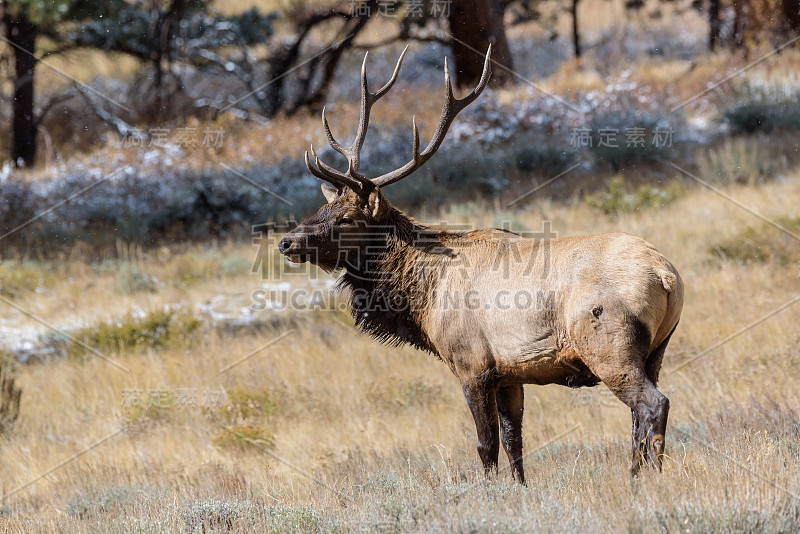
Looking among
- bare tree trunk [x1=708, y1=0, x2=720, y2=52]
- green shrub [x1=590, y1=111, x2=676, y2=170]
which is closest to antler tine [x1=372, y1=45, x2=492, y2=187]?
green shrub [x1=590, y1=111, x2=676, y2=170]

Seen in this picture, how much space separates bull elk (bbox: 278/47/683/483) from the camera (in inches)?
193

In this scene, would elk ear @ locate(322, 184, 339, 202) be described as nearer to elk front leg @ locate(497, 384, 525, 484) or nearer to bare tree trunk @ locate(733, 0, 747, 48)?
elk front leg @ locate(497, 384, 525, 484)

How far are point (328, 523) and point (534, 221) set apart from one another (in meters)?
8.53

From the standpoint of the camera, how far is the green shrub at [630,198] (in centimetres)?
1240

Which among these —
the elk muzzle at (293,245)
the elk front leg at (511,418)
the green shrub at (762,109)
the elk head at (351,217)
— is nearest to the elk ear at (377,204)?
the elk head at (351,217)

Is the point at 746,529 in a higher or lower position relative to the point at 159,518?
higher

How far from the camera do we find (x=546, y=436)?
7574 mm

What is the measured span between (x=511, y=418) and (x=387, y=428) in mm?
2587

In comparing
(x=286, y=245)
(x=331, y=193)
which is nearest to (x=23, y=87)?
(x=331, y=193)

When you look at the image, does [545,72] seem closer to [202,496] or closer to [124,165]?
[124,165]

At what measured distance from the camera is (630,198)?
12516mm

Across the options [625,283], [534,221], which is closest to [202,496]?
[625,283]

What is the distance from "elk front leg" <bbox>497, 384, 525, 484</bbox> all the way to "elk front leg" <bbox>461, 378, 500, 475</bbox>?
1.23 feet

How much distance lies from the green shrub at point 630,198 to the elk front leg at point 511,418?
7005mm
